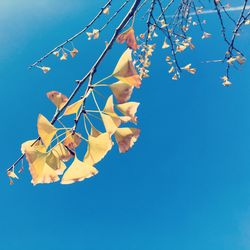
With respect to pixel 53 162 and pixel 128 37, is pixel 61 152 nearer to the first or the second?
pixel 53 162

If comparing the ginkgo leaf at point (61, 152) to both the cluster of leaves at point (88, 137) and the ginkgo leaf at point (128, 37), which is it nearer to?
the cluster of leaves at point (88, 137)

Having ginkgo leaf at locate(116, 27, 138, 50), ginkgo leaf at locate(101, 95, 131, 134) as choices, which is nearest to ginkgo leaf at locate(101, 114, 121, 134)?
ginkgo leaf at locate(101, 95, 131, 134)

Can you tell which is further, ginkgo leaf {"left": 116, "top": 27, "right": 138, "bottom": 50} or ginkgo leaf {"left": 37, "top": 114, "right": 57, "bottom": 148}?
ginkgo leaf {"left": 116, "top": 27, "right": 138, "bottom": 50}

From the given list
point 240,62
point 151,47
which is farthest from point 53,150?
point 151,47

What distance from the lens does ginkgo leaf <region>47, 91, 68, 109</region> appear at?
0.26 metres

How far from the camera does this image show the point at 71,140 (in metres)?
0.30

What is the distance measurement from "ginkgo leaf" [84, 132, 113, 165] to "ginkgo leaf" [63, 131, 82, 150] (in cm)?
4

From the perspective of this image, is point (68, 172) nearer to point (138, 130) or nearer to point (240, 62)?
point (138, 130)

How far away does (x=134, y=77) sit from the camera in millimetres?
264

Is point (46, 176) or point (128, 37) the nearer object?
point (46, 176)

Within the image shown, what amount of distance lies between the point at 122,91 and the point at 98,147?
0.17ft

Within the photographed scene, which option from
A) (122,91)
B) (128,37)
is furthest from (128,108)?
(128,37)

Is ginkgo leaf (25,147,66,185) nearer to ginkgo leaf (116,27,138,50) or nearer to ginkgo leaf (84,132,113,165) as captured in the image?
ginkgo leaf (84,132,113,165)

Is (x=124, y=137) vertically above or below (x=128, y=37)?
below
